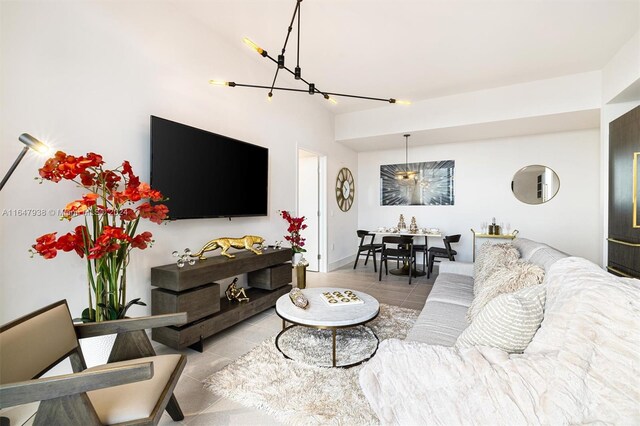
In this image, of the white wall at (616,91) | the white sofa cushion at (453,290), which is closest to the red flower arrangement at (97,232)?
the white sofa cushion at (453,290)

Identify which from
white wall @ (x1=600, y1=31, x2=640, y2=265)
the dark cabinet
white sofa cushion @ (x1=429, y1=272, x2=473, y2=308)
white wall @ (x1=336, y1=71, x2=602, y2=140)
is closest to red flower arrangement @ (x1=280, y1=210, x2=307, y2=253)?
white sofa cushion @ (x1=429, y1=272, x2=473, y2=308)

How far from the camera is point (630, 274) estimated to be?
9.58 feet

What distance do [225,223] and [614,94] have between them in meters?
4.80

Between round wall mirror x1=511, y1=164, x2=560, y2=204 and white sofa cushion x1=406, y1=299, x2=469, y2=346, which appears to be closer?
white sofa cushion x1=406, y1=299, x2=469, y2=346

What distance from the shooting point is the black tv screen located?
243cm

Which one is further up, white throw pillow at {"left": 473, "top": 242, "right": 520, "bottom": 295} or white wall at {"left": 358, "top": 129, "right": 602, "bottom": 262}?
white wall at {"left": 358, "top": 129, "right": 602, "bottom": 262}

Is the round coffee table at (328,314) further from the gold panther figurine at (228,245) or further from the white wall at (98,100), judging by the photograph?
the white wall at (98,100)

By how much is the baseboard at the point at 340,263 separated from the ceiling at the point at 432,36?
10.4 ft

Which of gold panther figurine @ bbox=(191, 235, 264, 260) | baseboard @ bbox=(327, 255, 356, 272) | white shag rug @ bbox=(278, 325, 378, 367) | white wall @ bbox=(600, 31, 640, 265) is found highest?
white wall @ bbox=(600, 31, 640, 265)

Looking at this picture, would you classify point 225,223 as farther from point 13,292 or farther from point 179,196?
point 13,292

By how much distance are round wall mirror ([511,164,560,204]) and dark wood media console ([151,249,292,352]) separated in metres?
4.99

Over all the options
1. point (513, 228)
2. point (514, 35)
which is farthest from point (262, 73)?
point (513, 228)

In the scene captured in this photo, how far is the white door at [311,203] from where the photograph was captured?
532 centimetres

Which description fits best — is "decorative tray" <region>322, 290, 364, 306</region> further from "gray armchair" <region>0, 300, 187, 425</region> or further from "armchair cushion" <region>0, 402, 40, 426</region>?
"armchair cushion" <region>0, 402, 40, 426</region>
